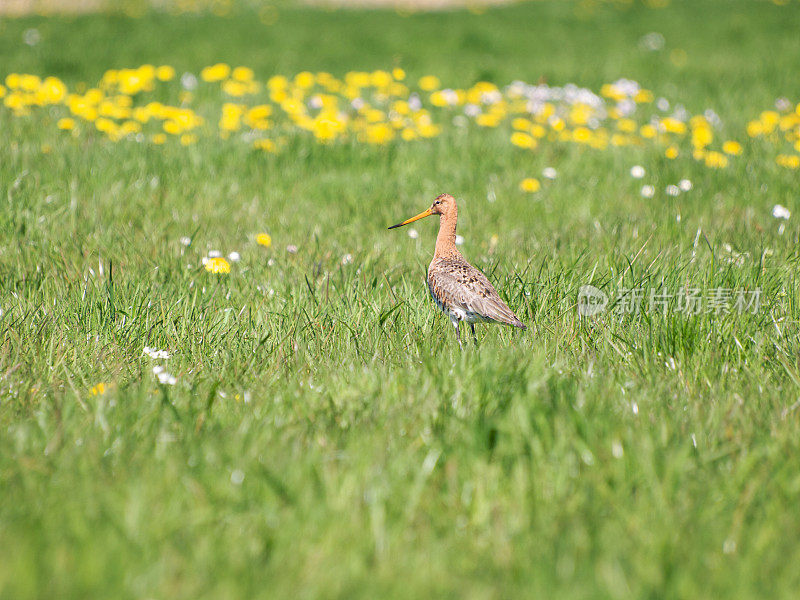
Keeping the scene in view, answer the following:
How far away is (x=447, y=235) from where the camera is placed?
4031mm

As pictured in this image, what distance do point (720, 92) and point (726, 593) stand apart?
8.40 meters

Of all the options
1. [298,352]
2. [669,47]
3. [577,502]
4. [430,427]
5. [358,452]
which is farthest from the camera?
[669,47]

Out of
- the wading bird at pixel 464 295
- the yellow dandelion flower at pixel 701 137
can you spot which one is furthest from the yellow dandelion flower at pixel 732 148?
the wading bird at pixel 464 295

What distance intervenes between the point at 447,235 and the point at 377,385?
1.58 m

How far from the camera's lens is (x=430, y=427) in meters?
2.39

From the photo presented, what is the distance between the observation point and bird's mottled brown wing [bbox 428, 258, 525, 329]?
327cm

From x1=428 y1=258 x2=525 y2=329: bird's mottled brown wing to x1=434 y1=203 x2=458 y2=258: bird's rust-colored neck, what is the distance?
312mm

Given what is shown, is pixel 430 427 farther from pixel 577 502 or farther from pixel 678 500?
pixel 678 500

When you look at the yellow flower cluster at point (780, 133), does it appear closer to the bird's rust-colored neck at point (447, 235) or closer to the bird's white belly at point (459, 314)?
the bird's rust-colored neck at point (447, 235)

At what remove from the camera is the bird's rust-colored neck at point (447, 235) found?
398 cm

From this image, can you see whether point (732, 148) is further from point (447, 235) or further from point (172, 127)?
point (172, 127)

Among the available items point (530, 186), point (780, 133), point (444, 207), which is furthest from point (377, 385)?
point (780, 133)

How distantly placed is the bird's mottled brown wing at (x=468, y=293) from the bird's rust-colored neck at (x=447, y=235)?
31 cm

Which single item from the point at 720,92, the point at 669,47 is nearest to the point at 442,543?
the point at 720,92
